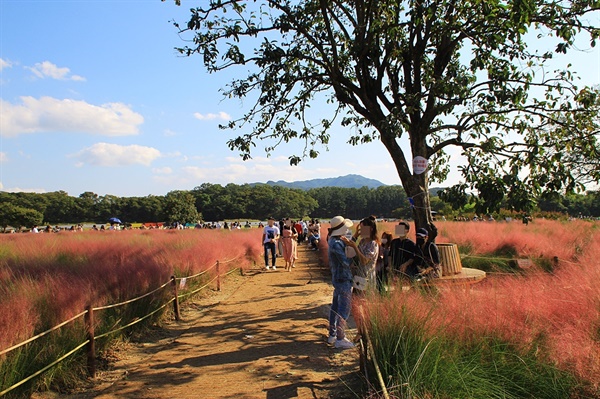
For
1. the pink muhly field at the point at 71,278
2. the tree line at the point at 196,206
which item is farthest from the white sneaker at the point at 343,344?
the tree line at the point at 196,206

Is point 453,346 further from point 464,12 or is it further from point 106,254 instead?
point 106,254

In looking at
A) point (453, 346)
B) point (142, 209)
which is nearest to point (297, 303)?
point (453, 346)

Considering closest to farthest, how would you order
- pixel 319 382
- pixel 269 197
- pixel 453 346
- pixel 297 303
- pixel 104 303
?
pixel 453 346, pixel 319 382, pixel 104 303, pixel 297 303, pixel 269 197

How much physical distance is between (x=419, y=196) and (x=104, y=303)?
A: 17.6ft

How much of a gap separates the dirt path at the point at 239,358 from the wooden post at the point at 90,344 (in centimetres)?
17

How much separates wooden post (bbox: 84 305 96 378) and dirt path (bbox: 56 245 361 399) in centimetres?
17

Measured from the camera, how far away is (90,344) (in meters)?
5.46

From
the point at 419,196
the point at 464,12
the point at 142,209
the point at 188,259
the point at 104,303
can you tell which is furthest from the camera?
the point at 142,209

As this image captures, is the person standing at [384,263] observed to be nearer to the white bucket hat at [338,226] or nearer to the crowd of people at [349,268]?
the crowd of people at [349,268]

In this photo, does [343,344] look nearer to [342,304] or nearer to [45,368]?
[342,304]

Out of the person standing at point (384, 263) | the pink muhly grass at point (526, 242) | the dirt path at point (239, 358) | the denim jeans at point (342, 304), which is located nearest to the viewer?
the dirt path at point (239, 358)

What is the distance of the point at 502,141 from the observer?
25.1 feet

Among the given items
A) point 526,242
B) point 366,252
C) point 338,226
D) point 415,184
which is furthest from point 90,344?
point 526,242

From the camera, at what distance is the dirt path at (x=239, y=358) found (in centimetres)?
472
